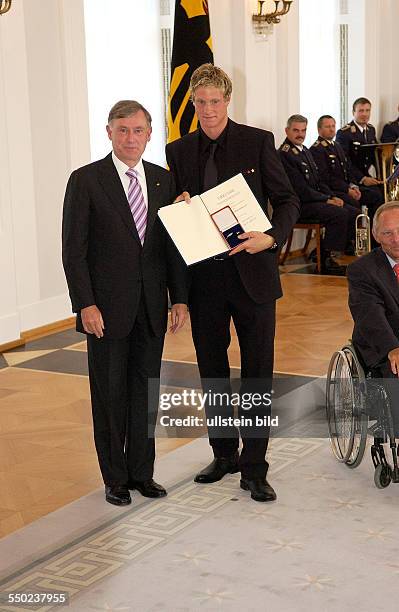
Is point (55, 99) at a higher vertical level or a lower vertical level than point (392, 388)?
higher

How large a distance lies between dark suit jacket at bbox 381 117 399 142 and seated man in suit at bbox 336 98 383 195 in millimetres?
867

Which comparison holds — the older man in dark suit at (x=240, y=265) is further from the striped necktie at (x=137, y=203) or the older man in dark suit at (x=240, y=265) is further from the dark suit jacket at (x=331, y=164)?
the dark suit jacket at (x=331, y=164)

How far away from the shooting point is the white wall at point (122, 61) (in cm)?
895

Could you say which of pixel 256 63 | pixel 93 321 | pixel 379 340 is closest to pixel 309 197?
pixel 256 63

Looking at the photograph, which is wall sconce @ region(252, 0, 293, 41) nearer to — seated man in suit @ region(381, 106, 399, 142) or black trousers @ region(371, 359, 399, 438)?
seated man in suit @ region(381, 106, 399, 142)

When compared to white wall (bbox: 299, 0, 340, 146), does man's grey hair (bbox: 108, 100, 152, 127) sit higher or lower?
lower

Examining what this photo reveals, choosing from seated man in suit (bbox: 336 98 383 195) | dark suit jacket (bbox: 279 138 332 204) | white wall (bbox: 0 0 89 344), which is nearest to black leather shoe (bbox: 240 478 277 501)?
white wall (bbox: 0 0 89 344)

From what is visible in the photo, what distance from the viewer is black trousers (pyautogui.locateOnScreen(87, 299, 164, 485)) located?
416 cm

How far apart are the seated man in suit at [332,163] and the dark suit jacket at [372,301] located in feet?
21.1

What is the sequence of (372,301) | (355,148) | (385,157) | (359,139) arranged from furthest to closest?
(359,139) < (355,148) < (385,157) < (372,301)

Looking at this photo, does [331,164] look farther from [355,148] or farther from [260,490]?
[260,490]

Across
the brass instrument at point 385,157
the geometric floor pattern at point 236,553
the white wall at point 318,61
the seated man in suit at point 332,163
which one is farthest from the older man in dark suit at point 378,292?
the white wall at point 318,61

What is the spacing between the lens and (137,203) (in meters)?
4.09

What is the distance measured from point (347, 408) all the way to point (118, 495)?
1117 mm
